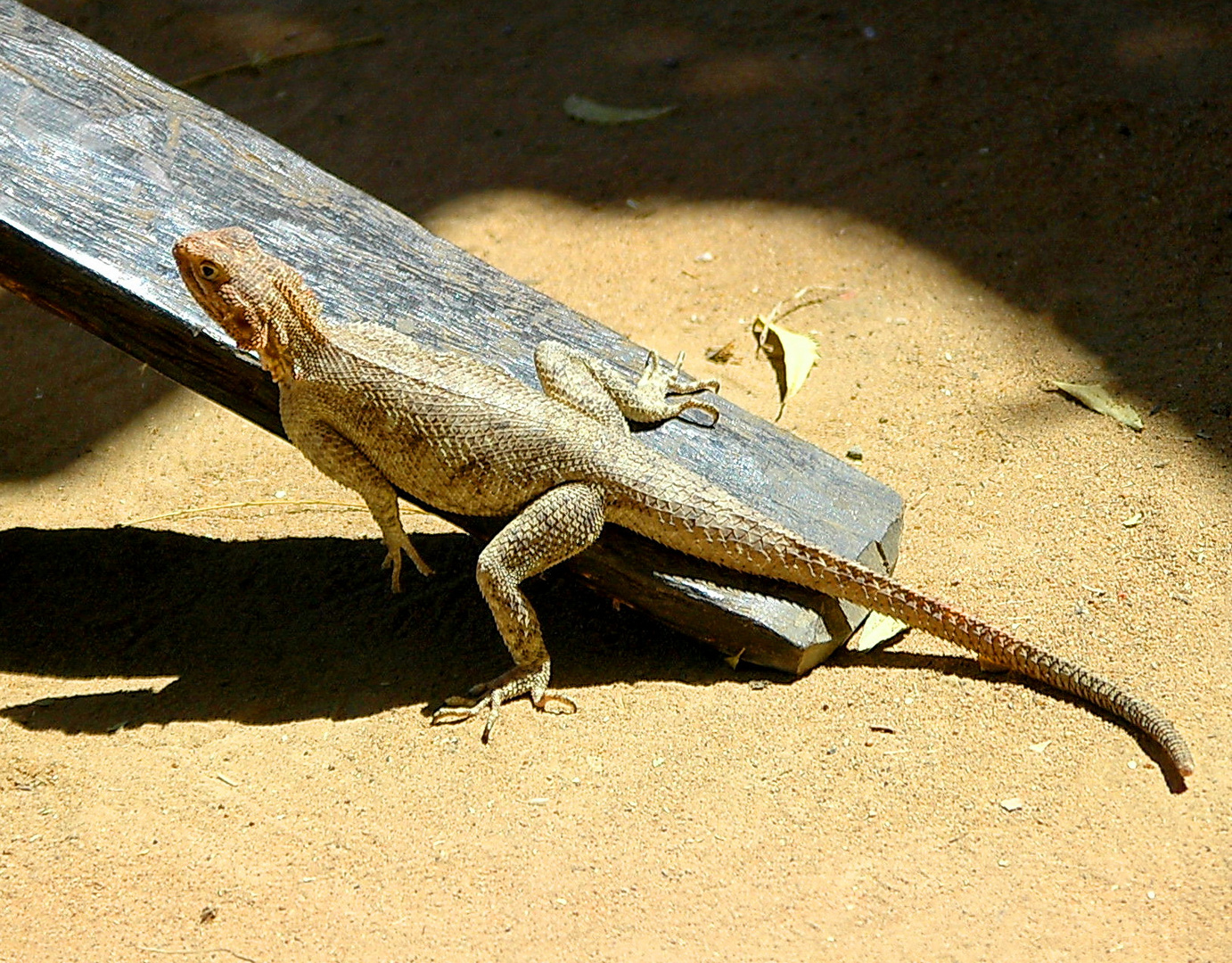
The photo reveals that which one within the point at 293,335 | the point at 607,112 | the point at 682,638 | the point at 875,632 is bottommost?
the point at 682,638

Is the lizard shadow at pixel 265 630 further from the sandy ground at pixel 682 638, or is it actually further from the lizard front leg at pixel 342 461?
the lizard front leg at pixel 342 461

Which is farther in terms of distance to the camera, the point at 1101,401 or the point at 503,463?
the point at 1101,401

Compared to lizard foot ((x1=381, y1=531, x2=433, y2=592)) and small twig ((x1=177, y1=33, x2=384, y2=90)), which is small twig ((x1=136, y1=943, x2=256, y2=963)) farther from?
small twig ((x1=177, y1=33, x2=384, y2=90))

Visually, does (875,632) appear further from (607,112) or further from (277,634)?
(607,112)

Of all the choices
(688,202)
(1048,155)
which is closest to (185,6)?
(688,202)

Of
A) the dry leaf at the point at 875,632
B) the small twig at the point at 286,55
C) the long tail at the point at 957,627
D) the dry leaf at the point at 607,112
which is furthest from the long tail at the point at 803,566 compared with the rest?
the small twig at the point at 286,55

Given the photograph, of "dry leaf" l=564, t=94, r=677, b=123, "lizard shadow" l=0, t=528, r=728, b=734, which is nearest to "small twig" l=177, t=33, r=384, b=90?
"dry leaf" l=564, t=94, r=677, b=123

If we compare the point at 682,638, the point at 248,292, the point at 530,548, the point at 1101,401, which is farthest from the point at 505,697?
the point at 1101,401
